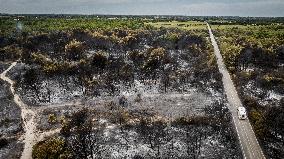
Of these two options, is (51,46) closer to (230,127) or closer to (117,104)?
(117,104)

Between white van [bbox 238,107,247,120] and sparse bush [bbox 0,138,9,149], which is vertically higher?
white van [bbox 238,107,247,120]

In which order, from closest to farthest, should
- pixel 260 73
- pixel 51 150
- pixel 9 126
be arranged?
pixel 51 150 → pixel 9 126 → pixel 260 73

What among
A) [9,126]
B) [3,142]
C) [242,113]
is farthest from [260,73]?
[3,142]

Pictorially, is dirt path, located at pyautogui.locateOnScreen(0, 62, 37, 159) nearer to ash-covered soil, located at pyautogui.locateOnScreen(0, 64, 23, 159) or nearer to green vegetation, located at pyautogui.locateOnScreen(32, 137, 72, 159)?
ash-covered soil, located at pyautogui.locateOnScreen(0, 64, 23, 159)

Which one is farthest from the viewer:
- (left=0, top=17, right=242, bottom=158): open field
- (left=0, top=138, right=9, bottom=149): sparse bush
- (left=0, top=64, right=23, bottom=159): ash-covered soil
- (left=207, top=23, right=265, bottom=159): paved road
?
(left=0, top=138, right=9, bottom=149): sparse bush

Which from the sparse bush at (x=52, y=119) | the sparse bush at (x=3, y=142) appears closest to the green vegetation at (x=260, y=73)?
the sparse bush at (x=52, y=119)

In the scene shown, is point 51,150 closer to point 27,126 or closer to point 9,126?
point 27,126

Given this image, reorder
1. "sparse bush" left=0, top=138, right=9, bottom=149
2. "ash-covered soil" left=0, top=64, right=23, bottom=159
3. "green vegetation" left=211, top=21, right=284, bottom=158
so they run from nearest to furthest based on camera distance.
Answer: "ash-covered soil" left=0, top=64, right=23, bottom=159, "green vegetation" left=211, top=21, right=284, bottom=158, "sparse bush" left=0, top=138, right=9, bottom=149

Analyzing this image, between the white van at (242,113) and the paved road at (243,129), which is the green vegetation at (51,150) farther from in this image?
the white van at (242,113)

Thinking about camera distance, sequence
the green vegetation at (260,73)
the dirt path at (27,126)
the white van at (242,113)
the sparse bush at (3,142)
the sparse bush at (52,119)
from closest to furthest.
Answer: the dirt path at (27,126), the green vegetation at (260,73), the sparse bush at (3,142), the white van at (242,113), the sparse bush at (52,119)

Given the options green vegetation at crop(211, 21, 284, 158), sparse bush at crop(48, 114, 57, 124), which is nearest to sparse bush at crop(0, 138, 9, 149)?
sparse bush at crop(48, 114, 57, 124)

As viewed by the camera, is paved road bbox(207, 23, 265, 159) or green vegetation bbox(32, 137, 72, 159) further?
green vegetation bbox(32, 137, 72, 159)

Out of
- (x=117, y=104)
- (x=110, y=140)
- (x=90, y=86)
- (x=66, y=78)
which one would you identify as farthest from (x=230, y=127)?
(x=66, y=78)
